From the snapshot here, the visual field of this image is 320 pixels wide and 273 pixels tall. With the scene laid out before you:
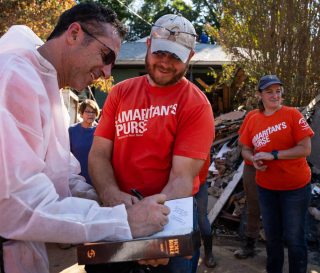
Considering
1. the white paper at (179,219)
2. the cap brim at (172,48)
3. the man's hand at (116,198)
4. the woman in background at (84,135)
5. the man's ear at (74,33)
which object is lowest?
the woman in background at (84,135)

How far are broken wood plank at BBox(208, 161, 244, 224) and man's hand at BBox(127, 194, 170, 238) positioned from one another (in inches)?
180

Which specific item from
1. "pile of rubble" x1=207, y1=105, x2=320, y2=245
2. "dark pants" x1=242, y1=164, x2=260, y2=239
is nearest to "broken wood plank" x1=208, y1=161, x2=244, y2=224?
"pile of rubble" x1=207, y1=105, x2=320, y2=245

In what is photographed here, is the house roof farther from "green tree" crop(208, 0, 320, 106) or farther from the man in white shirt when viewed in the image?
the man in white shirt

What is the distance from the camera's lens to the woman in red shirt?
3.78m

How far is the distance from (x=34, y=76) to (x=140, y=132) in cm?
87

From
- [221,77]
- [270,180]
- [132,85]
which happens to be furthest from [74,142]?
[221,77]

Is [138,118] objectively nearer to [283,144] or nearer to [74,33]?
[74,33]

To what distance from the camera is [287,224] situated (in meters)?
3.79

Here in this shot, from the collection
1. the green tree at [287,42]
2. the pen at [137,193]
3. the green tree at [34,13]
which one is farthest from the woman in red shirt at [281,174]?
the green tree at [34,13]

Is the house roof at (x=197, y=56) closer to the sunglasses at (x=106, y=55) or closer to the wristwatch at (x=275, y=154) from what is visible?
the wristwatch at (x=275, y=154)

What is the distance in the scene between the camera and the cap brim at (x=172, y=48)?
228 cm

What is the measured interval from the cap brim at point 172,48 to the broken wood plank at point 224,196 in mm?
4129

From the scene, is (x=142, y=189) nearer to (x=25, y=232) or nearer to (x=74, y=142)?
(x=25, y=232)

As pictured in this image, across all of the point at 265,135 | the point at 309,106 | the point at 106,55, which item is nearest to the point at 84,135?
the point at 265,135
